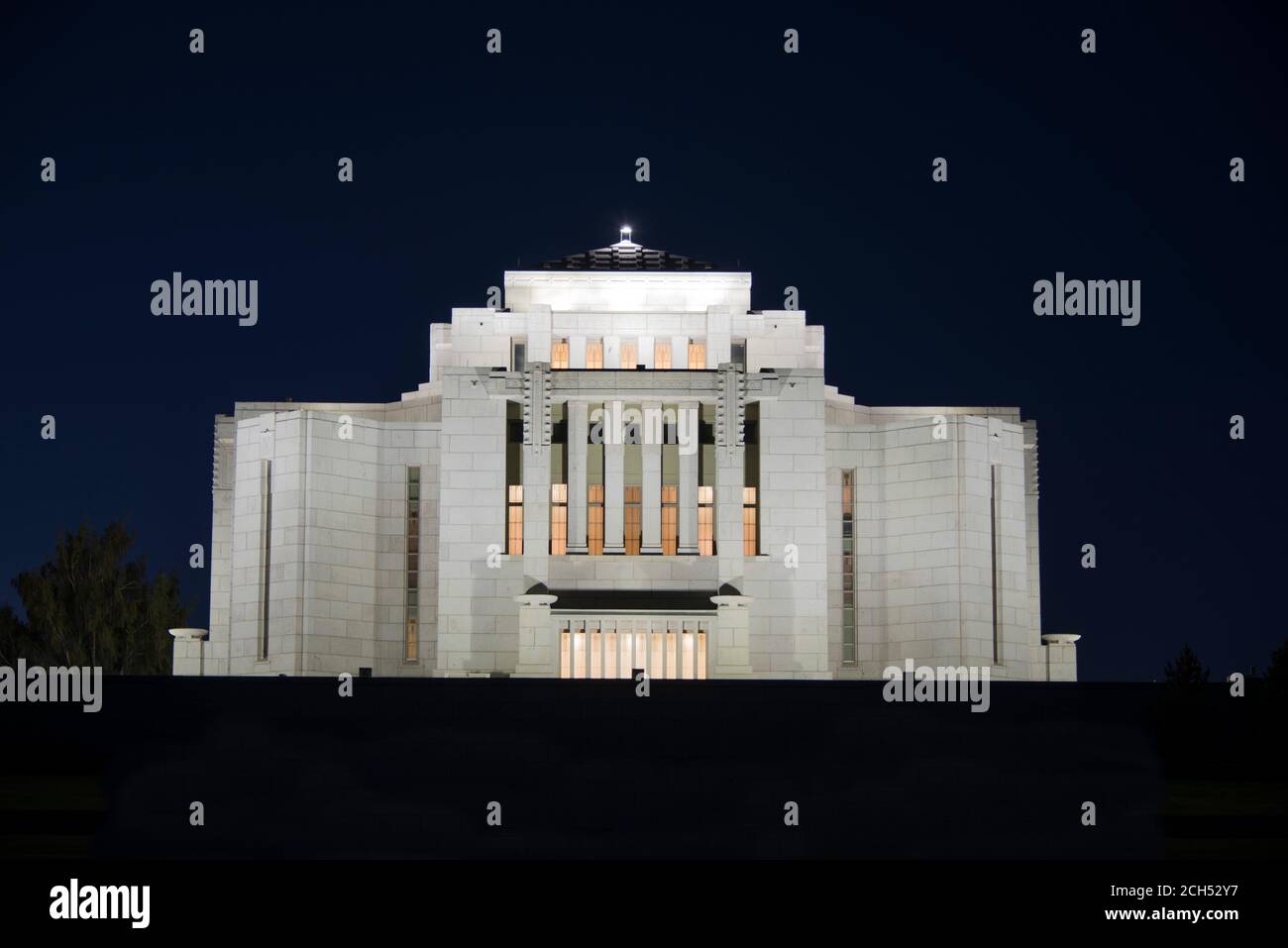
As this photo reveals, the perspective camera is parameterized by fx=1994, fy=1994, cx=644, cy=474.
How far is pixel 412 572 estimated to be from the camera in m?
58.7

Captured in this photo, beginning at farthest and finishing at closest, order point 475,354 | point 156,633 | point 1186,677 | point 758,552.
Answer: point 156,633, point 475,354, point 758,552, point 1186,677

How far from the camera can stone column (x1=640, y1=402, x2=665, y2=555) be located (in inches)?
2219

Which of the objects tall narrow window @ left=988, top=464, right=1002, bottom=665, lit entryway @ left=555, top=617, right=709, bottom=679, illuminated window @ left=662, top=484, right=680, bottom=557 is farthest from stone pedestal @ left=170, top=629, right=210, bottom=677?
tall narrow window @ left=988, top=464, right=1002, bottom=665

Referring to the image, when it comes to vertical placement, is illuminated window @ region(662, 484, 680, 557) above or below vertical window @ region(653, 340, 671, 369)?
below

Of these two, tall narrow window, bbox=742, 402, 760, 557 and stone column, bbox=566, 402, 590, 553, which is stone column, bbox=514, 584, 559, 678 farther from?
tall narrow window, bbox=742, 402, 760, 557

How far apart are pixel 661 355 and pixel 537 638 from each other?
34.0 feet

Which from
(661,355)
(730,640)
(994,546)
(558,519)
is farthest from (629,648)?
(994,546)

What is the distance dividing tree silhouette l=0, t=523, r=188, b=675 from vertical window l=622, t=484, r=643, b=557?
79.2 ft

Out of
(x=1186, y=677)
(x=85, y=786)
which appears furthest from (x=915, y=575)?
→ (x=85, y=786)
